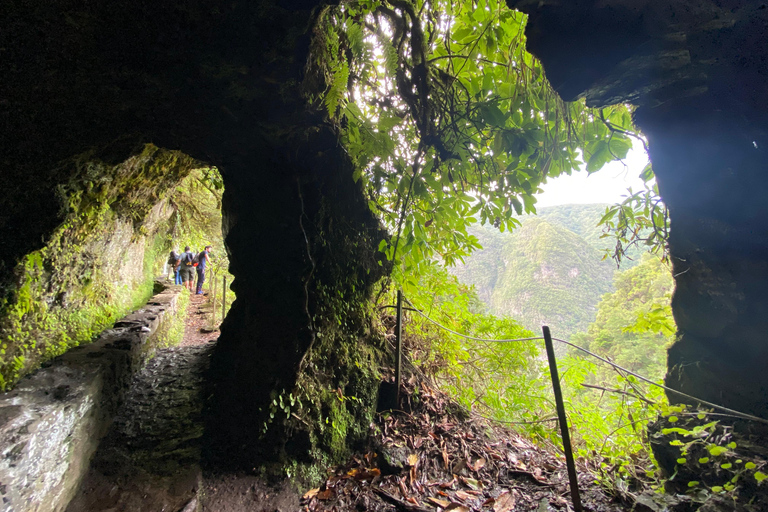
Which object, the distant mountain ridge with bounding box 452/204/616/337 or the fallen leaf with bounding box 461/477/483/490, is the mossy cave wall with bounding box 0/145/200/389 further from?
the distant mountain ridge with bounding box 452/204/616/337

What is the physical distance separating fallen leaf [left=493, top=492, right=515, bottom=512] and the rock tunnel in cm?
149

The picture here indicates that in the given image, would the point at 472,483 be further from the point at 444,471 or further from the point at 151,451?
the point at 151,451

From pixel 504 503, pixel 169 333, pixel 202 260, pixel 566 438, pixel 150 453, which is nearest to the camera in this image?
pixel 566 438

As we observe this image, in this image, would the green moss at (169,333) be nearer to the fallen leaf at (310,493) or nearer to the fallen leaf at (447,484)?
the fallen leaf at (310,493)

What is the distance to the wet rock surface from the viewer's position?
245 cm

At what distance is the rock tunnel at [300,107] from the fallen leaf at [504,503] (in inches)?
58.6

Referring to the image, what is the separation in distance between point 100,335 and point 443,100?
5.01 metres

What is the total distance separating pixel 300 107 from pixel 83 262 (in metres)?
3.53

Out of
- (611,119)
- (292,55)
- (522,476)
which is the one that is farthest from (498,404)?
(292,55)

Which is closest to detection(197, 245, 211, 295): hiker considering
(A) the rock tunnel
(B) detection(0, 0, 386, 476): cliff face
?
(B) detection(0, 0, 386, 476): cliff face

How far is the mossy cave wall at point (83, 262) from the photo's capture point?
2.66m

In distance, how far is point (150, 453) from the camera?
286 cm

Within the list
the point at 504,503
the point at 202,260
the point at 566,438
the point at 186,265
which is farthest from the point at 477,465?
the point at 186,265

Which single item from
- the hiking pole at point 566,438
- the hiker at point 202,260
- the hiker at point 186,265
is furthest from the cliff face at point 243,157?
the hiker at point 186,265
